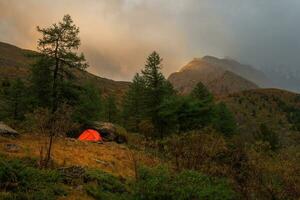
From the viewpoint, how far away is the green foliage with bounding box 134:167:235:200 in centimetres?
1555

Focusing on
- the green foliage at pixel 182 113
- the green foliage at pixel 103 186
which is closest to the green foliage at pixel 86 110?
the green foliage at pixel 182 113

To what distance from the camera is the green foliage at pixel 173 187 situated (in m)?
15.5

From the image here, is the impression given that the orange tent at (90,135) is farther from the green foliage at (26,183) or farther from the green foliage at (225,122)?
the green foliage at (225,122)

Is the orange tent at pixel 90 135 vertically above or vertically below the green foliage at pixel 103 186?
above

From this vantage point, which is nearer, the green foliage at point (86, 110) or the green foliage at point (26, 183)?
the green foliage at point (26, 183)

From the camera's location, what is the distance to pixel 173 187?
51.8ft

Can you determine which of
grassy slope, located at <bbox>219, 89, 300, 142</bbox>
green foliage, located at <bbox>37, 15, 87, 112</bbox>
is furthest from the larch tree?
grassy slope, located at <bbox>219, 89, 300, 142</bbox>

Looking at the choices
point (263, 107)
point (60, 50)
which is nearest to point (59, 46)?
point (60, 50)

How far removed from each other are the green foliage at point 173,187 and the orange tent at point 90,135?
23.8 m

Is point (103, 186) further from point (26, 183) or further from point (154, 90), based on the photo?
point (154, 90)

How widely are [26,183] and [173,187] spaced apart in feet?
24.0

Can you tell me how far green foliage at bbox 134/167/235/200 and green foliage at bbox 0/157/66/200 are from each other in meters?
4.53

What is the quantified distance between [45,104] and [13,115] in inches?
773

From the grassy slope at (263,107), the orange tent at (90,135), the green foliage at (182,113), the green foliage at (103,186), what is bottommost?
the green foliage at (103,186)
